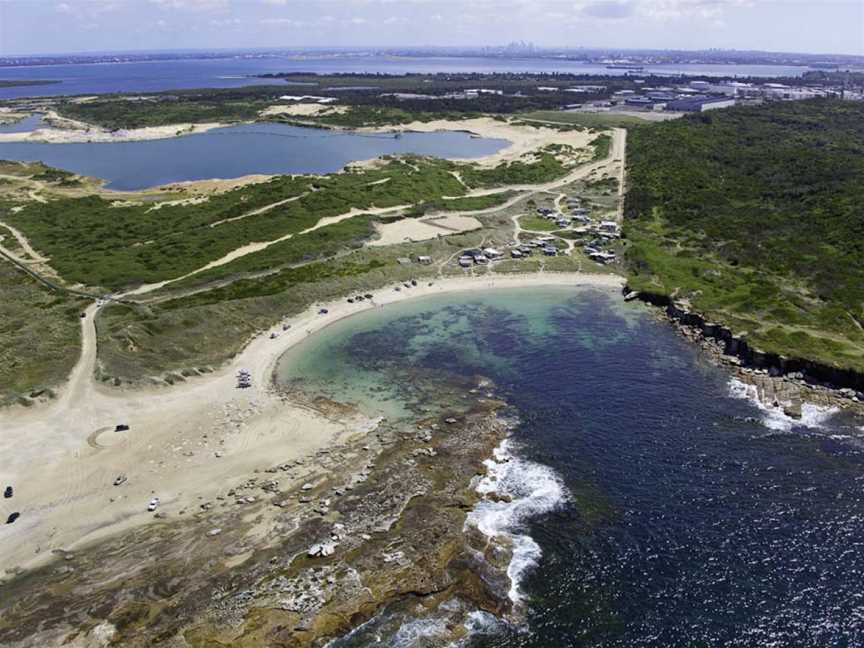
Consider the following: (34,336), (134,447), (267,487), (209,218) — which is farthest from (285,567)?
(209,218)

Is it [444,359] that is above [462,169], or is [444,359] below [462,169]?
below

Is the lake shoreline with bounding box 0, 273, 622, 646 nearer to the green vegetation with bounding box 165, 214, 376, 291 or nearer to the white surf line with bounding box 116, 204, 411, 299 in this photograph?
the white surf line with bounding box 116, 204, 411, 299

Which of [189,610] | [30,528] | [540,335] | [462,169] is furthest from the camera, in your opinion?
[462,169]

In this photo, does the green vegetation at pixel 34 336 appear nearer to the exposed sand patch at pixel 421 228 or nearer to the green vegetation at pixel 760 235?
the exposed sand patch at pixel 421 228

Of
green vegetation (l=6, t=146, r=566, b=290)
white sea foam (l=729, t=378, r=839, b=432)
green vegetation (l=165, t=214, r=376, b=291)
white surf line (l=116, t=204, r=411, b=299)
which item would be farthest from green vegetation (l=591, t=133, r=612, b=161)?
white sea foam (l=729, t=378, r=839, b=432)

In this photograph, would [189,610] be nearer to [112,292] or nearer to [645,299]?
[112,292]

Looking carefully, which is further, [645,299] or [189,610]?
[645,299]

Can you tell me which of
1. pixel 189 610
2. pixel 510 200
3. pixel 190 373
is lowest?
pixel 189 610

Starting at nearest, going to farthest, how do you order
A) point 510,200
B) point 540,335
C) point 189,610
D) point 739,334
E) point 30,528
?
point 189,610
point 30,528
point 739,334
point 540,335
point 510,200

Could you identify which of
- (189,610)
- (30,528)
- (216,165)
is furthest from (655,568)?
(216,165)
